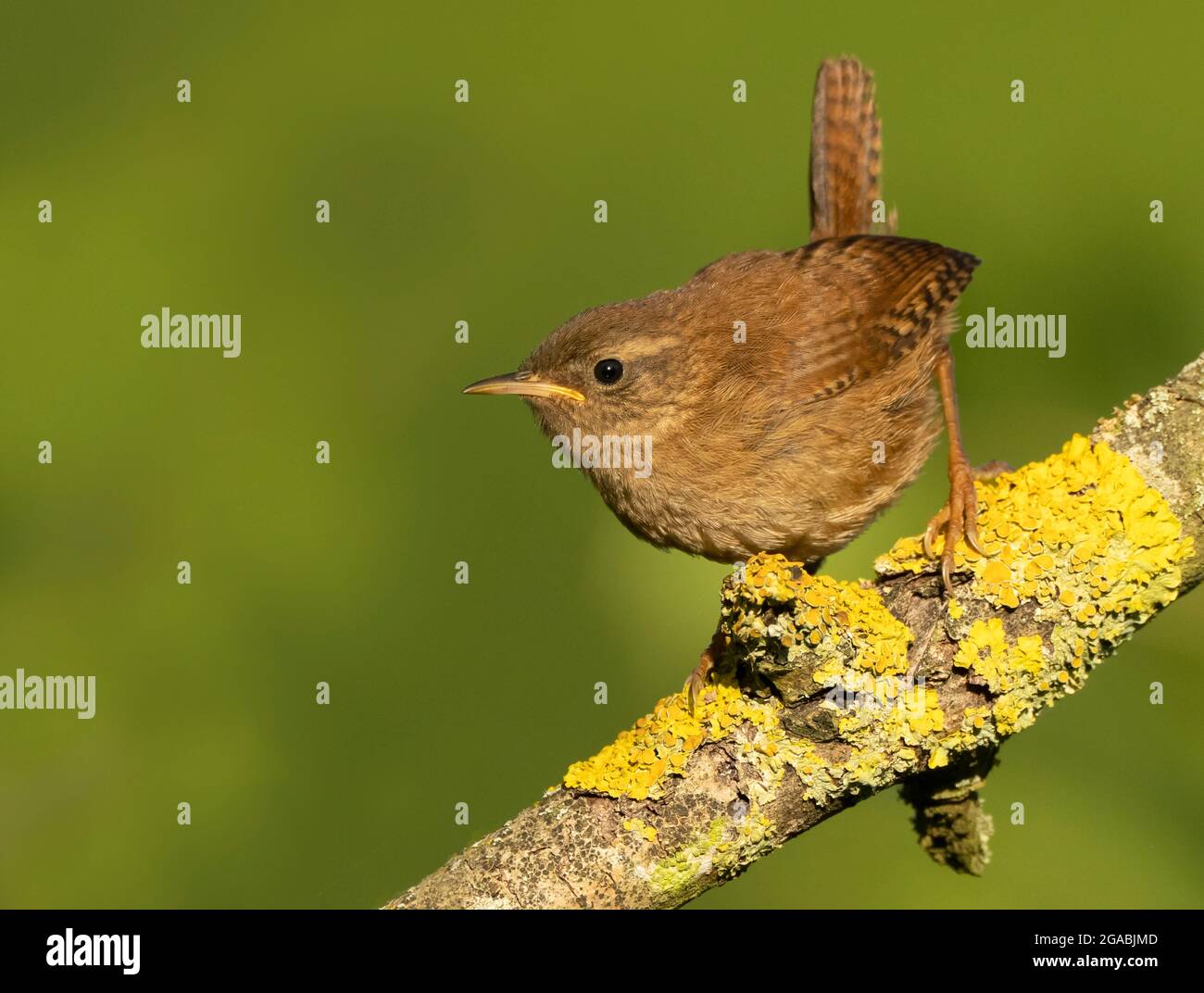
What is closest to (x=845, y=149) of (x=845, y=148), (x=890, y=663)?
(x=845, y=148)

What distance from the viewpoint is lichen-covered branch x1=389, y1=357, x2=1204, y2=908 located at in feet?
8.95

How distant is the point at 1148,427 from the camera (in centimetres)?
305

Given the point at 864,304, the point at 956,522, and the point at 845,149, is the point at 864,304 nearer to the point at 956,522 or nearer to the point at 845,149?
the point at 845,149

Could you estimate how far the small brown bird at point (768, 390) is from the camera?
3.72 meters

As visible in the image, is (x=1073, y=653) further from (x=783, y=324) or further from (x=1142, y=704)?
(x=783, y=324)

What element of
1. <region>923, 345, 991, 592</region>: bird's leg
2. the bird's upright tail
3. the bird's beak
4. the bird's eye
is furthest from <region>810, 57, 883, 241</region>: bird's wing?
the bird's beak

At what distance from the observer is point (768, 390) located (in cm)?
380

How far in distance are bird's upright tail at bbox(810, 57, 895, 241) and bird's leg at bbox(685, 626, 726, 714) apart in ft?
6.36

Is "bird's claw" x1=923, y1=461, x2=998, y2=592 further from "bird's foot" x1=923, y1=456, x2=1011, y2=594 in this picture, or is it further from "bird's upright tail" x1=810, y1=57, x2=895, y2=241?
"bird's upright tail" x1=810, y1=57, x2=895, y2=241

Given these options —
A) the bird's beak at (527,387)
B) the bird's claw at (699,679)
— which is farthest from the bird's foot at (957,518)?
the bird's beak at (527,387)

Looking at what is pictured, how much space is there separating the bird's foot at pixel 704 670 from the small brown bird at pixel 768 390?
1 centimetres

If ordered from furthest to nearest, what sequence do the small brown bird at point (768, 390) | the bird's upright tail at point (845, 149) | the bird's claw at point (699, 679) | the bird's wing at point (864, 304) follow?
the bird's upright tail at point (845, 149), the bird's wing at point (864, 304), the small brown bird at point (768, 390), the bird's claw at point (699, 679)

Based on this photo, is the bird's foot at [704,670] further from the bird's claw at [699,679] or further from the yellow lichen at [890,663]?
the yellow lichen at [890,663]
